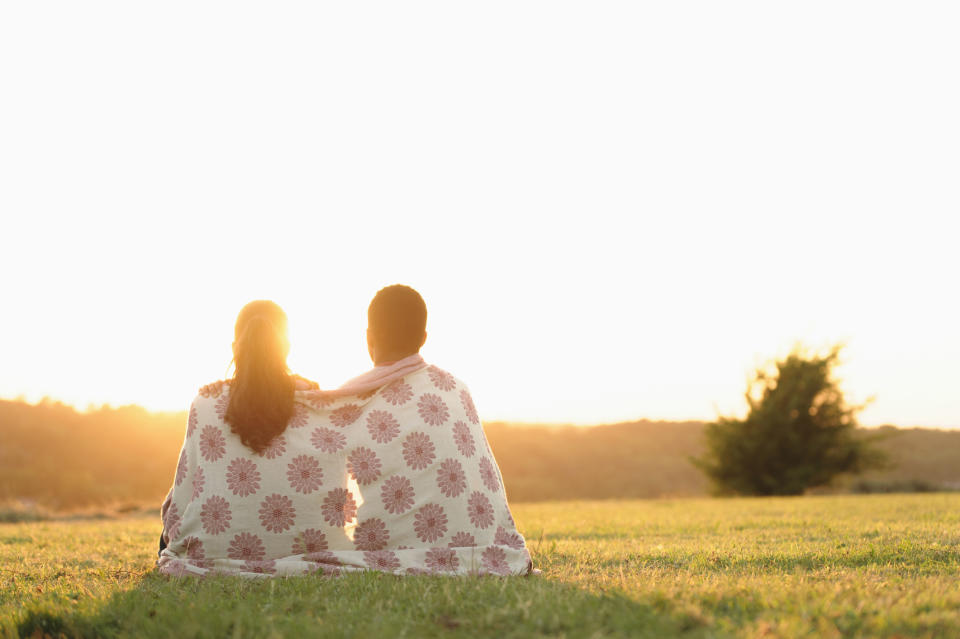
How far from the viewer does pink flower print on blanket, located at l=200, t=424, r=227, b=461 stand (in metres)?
4.79

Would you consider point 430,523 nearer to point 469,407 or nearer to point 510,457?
point 469,407

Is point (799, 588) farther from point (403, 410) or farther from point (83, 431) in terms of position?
point (83, 431)

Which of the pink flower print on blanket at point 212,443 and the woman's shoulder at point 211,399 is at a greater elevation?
the woman's shoulder at point 211,399

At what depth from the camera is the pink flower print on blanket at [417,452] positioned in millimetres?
4785

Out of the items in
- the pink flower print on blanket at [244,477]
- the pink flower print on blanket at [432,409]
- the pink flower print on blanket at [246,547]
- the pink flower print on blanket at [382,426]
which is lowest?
the pink flower print on blanket at [246,547]

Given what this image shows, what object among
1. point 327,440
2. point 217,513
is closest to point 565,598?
point 327,440

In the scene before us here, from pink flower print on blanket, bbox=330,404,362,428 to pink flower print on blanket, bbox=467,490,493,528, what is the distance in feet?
2.88

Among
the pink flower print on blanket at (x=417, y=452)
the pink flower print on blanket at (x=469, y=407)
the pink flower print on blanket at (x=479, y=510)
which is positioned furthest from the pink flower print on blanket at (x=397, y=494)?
the pink flower print on blanket at (x=469, y=407)

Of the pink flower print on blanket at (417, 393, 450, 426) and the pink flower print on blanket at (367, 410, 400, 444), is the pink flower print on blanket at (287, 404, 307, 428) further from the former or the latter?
the pink flower print on blanket at (417, 393, 450, 426)

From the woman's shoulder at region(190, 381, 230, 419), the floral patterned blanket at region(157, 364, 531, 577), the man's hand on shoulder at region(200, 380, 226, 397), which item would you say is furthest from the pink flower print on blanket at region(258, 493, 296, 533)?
the man's hand on shoulder at region(200, 380, 226, 397)

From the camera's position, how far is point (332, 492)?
15.8 feet

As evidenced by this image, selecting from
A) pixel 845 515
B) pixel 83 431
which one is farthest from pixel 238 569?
pixel 83 431

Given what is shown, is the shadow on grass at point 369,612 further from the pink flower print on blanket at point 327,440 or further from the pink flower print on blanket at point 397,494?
the pink flower print on blanket at point 327,440

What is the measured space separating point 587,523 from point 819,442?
16557 millimetres
